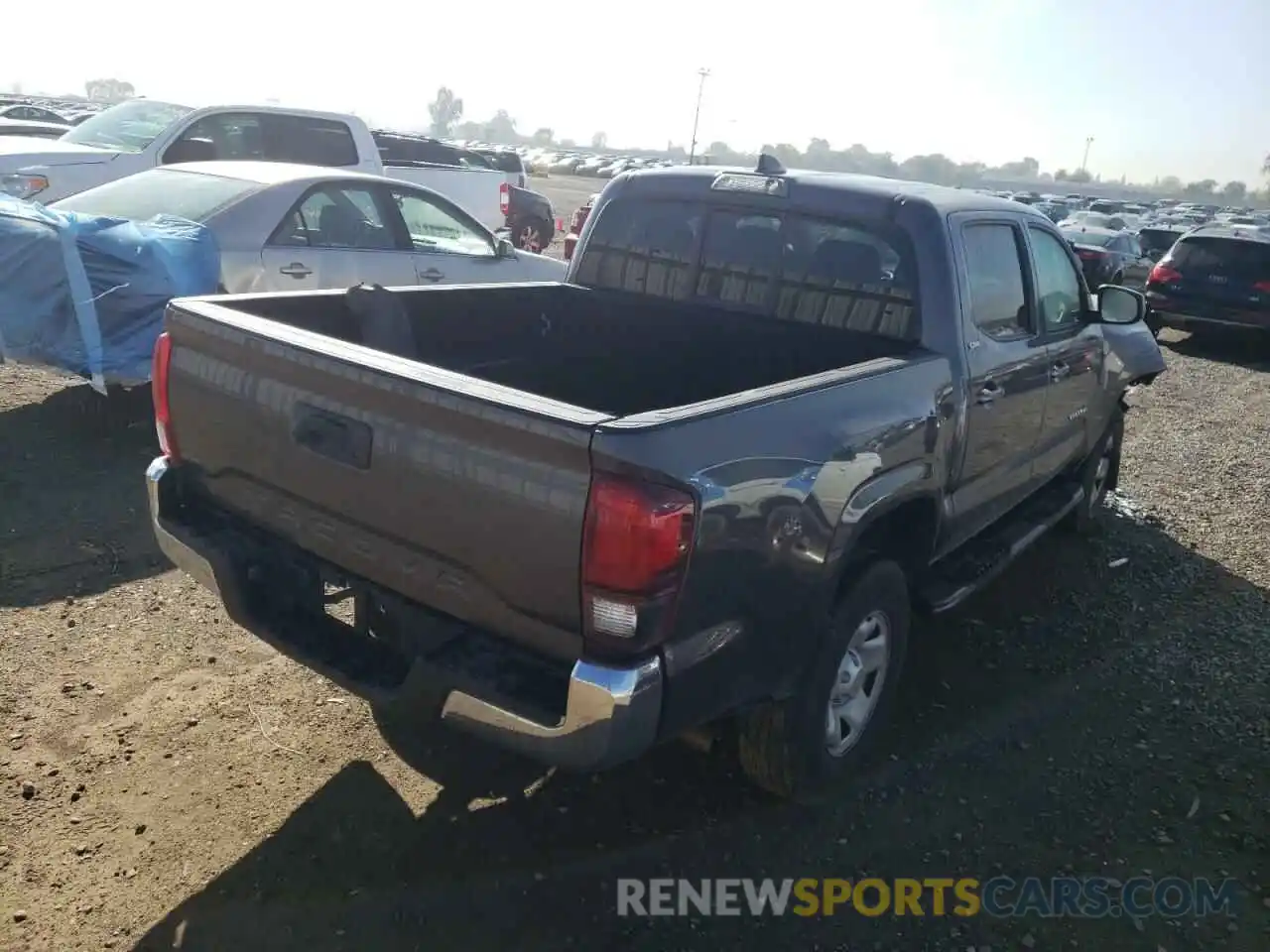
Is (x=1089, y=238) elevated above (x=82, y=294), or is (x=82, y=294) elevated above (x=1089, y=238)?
(x=82, y=294)

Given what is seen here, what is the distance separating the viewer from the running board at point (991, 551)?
→ 4020 millimetres

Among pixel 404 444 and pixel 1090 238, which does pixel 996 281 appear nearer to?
pixel 404 444

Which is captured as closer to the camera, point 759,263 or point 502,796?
point 502,796

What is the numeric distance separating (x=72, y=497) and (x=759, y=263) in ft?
12.5

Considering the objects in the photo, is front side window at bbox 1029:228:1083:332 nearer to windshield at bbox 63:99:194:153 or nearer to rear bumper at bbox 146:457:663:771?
rear bumper at bbox 146:457:663:771

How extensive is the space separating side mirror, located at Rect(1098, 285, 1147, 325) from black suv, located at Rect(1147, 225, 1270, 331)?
9.34 meters

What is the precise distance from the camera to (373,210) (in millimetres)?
7516

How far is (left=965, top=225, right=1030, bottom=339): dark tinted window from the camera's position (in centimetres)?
412

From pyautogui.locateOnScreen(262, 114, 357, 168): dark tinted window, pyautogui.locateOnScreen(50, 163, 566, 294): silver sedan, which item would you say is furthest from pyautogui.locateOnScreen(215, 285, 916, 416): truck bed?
pyautogui.locateOnScreen(262, 114, 357, 168): dark tinted window

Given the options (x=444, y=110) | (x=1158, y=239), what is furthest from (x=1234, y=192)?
(x=1158, y=239)

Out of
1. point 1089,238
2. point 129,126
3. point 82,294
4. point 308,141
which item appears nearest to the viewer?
point 82,294

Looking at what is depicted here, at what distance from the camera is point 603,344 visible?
4.48 meters

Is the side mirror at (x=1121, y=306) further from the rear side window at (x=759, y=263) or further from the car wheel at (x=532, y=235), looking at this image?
the car wheel at (x=532, y=235)

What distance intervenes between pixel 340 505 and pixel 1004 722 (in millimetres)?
2797
